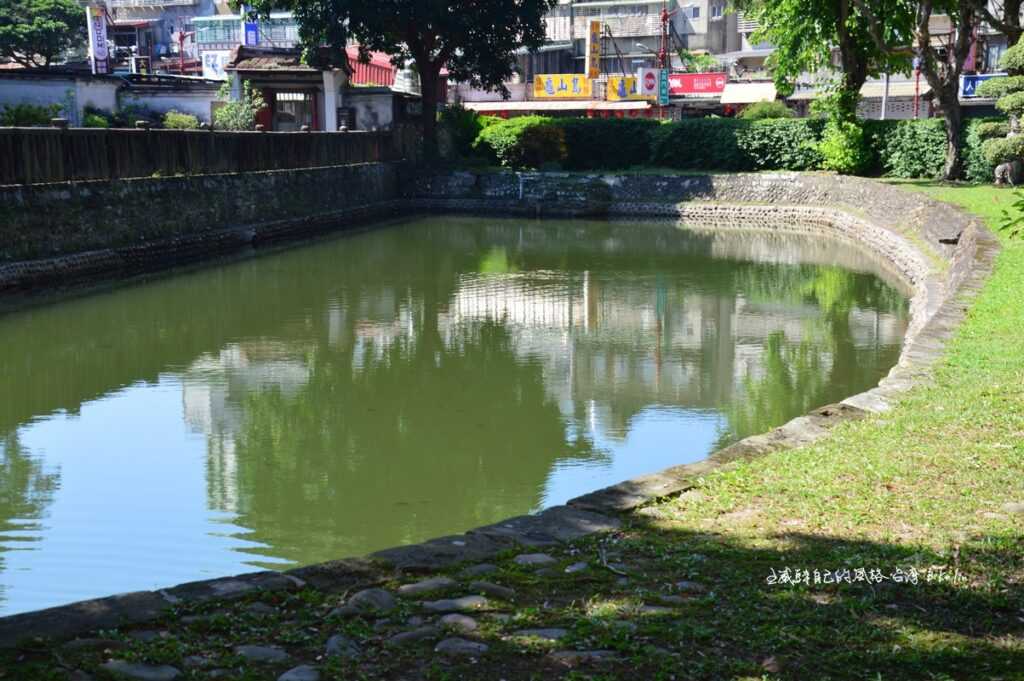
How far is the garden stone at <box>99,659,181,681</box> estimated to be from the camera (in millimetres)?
3619

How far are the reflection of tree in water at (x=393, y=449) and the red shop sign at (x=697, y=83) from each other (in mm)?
38424

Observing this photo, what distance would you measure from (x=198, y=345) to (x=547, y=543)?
31.8 ft

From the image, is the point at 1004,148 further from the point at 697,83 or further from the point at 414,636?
the point at 697,83

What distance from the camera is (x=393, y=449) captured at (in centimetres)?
917

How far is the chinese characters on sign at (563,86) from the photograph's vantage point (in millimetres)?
47812

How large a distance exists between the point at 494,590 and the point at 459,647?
0.58m

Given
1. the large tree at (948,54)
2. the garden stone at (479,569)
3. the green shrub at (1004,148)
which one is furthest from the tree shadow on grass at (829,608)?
the large tree at (948,54)

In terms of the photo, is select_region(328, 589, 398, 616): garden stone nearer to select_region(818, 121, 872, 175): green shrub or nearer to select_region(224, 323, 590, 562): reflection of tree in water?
select_region(224, 323, 590, 562): reflection of tree in water

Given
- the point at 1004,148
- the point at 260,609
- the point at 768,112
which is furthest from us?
the point at 768,112

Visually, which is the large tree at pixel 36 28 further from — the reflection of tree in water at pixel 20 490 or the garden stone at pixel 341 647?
the garden stone at pixel 341 647

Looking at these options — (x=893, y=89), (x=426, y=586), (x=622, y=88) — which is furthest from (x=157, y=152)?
(x=893, y=89)

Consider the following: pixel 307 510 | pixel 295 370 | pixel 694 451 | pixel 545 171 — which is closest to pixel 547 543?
pixel 307 510

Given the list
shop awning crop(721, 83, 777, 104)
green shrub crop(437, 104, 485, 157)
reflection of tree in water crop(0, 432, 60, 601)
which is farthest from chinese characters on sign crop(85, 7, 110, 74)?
reflection of tree in water crop(0, 432, 60, 601)

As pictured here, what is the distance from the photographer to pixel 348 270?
67.0 ft
